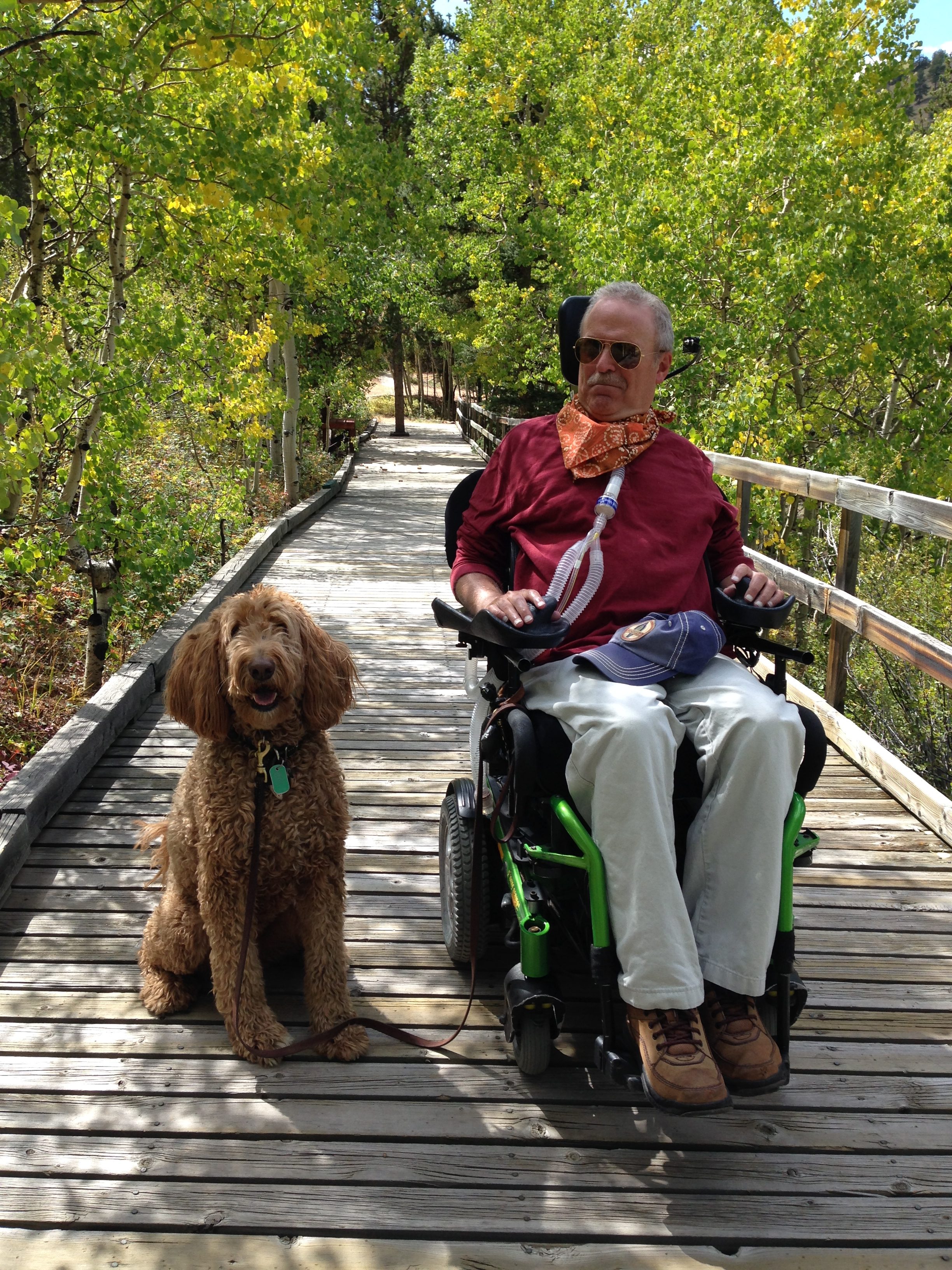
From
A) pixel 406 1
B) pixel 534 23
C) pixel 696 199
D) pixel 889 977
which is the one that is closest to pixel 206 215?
pixel 696 199

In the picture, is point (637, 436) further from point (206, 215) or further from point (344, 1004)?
point (206, 215)

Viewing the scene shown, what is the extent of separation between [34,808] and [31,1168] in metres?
1.60

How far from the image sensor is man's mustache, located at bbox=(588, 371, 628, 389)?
8.73 ft

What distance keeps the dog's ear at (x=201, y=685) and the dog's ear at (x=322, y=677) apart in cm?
19

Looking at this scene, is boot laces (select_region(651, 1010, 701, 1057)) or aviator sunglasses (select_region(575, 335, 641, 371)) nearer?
boot laces (select_region(651, 1010, 701, 1057))

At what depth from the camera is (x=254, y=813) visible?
2285 mm

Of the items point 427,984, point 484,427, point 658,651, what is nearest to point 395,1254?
point 427,984

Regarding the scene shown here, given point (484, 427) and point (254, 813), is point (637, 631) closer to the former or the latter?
point (254, 813)

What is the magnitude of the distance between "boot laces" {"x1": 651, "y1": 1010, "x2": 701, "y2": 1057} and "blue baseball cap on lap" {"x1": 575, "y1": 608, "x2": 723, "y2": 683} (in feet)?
2.26

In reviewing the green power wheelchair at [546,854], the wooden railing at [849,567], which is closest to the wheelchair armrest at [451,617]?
the green power wheelchair at [546,854]

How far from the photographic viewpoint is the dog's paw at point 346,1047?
7.62 ft

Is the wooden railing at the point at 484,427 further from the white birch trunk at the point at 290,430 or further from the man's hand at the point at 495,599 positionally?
the man's hand at the point at 495,599

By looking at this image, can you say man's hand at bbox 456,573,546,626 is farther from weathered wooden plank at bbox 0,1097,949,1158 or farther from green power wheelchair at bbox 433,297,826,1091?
weathered wooden plank at bbox 0,1097,949,1158

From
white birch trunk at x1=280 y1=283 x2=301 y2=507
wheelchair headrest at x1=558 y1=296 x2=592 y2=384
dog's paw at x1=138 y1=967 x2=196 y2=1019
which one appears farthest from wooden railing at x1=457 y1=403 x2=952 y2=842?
white birch trunk at x1=280 y1=283 x2=301 y2=507
